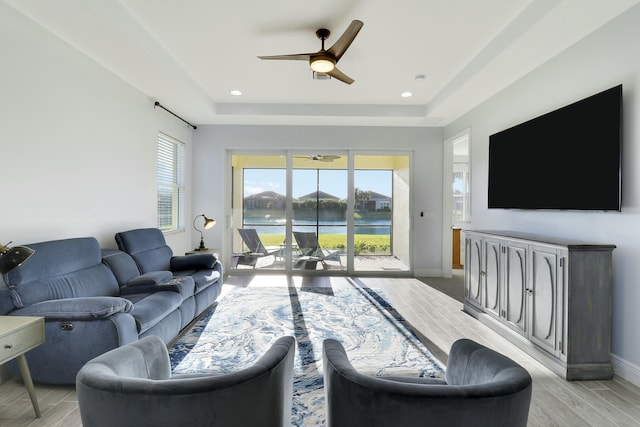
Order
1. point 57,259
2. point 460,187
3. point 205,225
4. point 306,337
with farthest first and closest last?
point 460,187
point 205,225
point 306,337
point 57,259

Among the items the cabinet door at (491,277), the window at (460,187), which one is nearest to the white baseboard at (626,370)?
the cabinet door at (491,277)

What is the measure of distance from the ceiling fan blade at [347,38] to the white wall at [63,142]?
2346 millimetres

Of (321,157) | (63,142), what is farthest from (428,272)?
(63,142)

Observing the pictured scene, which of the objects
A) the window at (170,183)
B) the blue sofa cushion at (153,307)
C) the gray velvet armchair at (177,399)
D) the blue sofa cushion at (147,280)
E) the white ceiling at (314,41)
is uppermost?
the white ceiling at (314,41)

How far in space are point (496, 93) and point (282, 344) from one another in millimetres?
4186

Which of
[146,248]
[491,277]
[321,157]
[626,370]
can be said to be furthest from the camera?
[321,157]

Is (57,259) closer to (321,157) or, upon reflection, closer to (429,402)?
(429,402)

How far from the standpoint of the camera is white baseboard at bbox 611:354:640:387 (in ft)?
7.61

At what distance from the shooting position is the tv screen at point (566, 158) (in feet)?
8.13

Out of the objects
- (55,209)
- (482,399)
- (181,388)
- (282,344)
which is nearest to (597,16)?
(482,399)

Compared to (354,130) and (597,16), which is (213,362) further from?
(354,130)

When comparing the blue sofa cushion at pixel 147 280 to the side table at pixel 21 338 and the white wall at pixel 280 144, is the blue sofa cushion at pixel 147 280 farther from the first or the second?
the white wall at pixel 280 144

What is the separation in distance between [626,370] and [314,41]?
12.2ft

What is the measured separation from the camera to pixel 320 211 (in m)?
5.92
